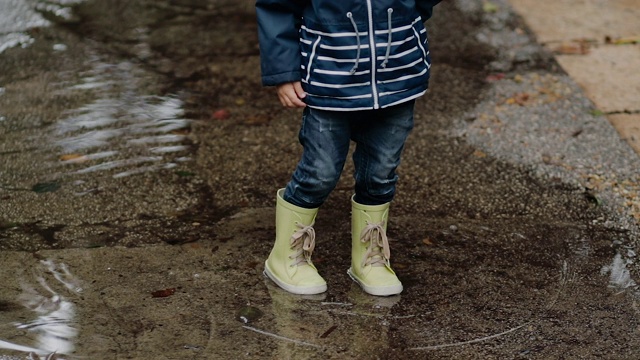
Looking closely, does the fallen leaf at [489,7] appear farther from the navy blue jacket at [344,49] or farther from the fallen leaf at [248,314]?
the fallen leaf at [248,314]

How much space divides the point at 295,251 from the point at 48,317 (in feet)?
2.74

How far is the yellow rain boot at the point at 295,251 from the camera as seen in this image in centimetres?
312

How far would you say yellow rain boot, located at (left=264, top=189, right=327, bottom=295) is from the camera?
3.12 meters

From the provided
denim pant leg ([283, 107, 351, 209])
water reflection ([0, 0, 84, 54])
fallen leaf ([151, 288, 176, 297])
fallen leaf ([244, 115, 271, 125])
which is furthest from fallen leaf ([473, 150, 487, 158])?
water reflection ([0, 0, 84, 54])

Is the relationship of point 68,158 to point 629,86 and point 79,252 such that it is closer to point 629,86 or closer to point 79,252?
point 79,252

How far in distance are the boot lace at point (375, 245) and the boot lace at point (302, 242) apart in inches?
7.0

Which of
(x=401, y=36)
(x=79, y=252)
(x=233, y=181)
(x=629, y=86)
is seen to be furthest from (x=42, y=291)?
(x=629, y=86)

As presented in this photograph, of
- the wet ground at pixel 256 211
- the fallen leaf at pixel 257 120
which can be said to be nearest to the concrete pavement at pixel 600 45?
the wet ground at pixel 256 211

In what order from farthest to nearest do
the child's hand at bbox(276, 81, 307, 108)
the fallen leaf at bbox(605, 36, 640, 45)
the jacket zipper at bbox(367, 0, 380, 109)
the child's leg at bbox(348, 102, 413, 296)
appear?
the fallen leaf at bbox(605, 36, 640, 45) → the child's leg at bbox(348, 102, 413, 296) → the child's hand at bbox(276, 81, 307, 108) → the jacket zipper at bbox(367, 0, 380, 109)

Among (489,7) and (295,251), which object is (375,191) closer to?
(295,251)

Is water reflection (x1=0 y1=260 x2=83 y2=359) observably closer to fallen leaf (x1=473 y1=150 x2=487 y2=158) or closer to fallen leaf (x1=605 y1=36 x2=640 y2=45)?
fallen leaf (x1=473 y1=150 x2=487 y2=158)

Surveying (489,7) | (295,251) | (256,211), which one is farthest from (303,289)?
(489,7)

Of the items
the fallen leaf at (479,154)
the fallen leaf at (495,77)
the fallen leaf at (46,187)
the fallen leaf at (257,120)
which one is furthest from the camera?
the fallen leaf at (495,77)

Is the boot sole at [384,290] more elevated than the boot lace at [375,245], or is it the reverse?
the boot lace at [375,245]
